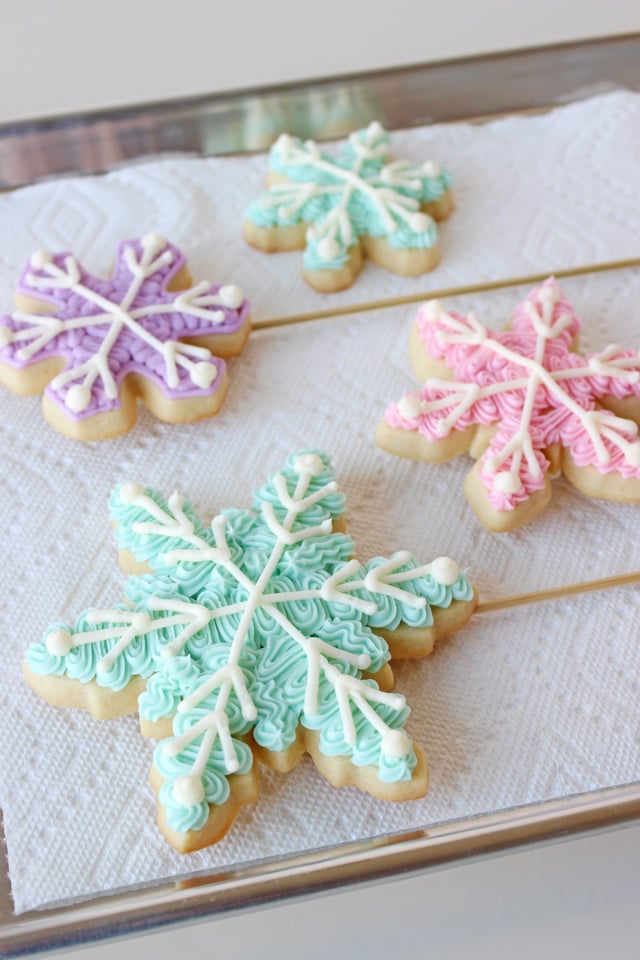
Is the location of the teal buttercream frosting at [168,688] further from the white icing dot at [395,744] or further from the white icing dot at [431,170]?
the white icing dot at [431,170]

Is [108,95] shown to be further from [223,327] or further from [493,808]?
[493,808]

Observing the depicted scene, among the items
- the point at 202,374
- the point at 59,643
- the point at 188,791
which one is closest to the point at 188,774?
the point at 188,791

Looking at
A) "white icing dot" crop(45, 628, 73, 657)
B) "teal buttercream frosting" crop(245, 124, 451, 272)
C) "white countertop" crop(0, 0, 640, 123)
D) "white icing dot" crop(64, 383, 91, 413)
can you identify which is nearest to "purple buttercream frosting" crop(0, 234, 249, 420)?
"white icing dot" crop(64, 383, 91, 413)

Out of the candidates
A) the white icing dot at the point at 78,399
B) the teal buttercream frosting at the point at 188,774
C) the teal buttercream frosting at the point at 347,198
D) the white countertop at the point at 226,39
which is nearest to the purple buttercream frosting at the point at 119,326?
the white icing dot at the point at 78,399

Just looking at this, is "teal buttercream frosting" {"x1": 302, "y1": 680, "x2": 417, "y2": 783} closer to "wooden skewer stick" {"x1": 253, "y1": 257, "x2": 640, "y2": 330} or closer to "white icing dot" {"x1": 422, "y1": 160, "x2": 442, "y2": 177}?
"wooden skewer stick" {"x1": 253, "y1": 257, "x2": 640, "y2": 330}

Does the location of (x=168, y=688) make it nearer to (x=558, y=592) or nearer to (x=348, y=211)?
(x=558, y=592)

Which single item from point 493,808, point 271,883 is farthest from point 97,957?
point 493,808

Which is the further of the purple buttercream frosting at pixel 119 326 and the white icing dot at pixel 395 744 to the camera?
the purple buttercream frosting at pixel 119 326
